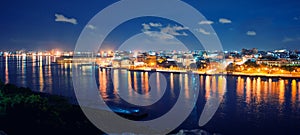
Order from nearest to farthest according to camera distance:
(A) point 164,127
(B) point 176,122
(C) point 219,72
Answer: (A) point 164,127 → (B) point 176,122 → (C) point 219,72

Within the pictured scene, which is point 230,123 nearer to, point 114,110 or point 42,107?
point 114,110

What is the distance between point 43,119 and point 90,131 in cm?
45

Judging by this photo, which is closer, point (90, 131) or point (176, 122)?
point (90, 131)

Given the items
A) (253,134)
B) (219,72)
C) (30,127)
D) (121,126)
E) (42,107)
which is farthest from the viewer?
(219,72)

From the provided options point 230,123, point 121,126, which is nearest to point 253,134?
point 230,123

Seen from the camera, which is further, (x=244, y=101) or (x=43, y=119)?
(x=244, y=101)

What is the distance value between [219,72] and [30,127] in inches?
384

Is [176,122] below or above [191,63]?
below

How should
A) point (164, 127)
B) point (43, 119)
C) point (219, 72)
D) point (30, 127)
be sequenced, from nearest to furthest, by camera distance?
point (30, 127) < point (43, 119) < point (164, 127) < point (219, 72)

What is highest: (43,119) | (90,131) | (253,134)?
(43,119)

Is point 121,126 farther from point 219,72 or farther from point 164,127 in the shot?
point 219,72

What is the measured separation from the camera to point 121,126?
8.98ft

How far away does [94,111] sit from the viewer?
3.40 metres

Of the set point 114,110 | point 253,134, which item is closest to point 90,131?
point 114,110
